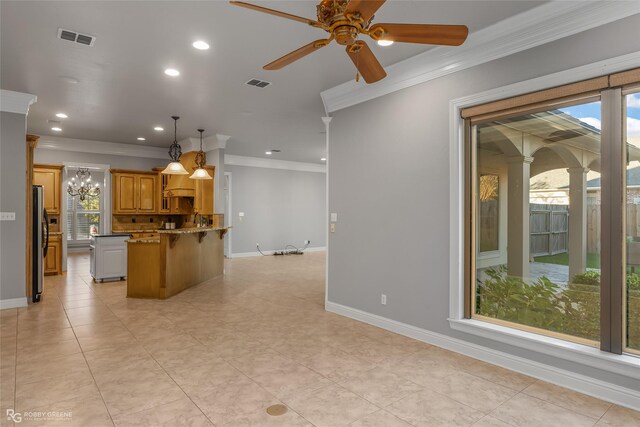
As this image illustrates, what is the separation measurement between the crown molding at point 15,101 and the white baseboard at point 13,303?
2484 millimetres

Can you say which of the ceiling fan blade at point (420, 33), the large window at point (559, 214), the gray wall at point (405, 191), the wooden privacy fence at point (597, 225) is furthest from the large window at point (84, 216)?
the wooden privacy fence at point (597, 225)

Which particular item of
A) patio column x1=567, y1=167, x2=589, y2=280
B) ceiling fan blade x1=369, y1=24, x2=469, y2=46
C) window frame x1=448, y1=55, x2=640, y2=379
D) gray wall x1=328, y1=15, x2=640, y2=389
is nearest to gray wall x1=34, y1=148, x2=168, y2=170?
gray wall x1=328, y1=15, x2=640, y2=389

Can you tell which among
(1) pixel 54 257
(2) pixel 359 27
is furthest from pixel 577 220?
(1) pixel 54 257

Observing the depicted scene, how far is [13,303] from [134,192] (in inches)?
161

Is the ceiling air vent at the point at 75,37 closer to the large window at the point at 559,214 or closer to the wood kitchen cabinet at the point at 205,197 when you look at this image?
the large window at the point at 559,214

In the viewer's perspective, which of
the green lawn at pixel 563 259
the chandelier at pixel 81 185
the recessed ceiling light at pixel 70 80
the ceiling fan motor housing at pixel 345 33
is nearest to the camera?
the ceiling fan motor housing at pixel 345 33

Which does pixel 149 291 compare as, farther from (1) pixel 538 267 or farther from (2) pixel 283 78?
(1) pixel 538 267

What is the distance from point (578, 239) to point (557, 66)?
134 centimetres

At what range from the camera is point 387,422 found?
2.24m

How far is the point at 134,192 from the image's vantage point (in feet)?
27.9

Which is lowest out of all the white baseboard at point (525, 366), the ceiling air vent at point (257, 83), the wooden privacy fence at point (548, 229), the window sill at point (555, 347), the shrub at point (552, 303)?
the white baseboard at point (525, 366)

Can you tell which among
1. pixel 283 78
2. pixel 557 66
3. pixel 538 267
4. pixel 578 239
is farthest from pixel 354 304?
pixel 557 66

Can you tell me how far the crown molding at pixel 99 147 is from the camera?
25.1 ft

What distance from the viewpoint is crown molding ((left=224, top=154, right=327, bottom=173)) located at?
32.3 ft
